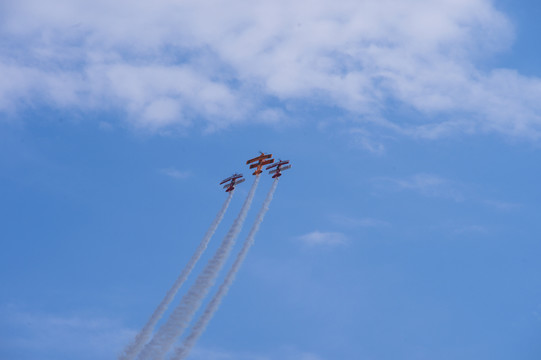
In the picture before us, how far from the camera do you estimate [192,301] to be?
458ft

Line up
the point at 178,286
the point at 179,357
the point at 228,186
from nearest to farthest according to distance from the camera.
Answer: the point at 179,357
the point at 178,286
the point at 228,186

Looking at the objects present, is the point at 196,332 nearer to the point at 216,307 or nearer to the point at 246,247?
the point at 216,307

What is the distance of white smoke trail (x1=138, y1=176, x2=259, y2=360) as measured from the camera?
135m

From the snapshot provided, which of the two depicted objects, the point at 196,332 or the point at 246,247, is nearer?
the point at 196,332

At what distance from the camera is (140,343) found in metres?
138

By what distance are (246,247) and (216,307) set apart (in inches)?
492

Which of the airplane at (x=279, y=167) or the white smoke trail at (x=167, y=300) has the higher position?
the airplane at (x=279, y=167)

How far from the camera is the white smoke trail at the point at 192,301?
443 feet

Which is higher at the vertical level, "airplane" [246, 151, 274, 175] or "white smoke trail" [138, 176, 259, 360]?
"airplane" [246, 151, 274, 175]

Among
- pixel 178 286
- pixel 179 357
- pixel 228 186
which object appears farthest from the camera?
Result: pixel 228 186

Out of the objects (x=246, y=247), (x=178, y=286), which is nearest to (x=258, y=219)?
(x=246, y=247)

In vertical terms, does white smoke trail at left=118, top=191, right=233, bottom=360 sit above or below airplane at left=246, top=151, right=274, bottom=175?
below

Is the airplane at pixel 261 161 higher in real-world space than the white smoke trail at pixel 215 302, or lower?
higher

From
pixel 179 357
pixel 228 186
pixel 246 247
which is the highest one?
pixel 228 186
